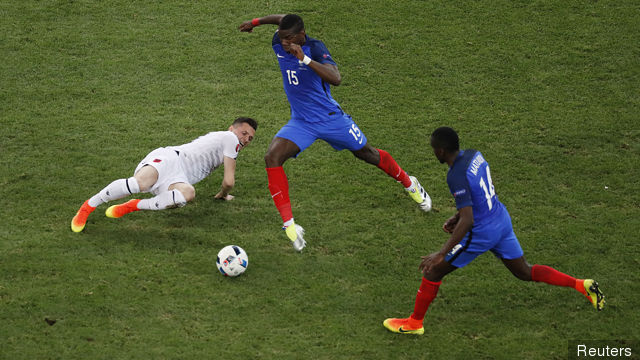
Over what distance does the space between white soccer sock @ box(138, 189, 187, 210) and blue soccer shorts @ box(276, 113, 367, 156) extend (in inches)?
53.4

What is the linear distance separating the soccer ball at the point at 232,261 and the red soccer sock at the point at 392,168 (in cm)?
215

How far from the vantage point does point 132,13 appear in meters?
12.3

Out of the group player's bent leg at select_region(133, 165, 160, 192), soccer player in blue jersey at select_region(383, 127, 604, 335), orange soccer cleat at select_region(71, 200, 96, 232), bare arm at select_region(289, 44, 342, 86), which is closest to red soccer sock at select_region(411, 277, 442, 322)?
soccer player in blue jersey at select_region(383, 127, 604, 335)

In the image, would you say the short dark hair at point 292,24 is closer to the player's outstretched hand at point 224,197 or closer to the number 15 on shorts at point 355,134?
the number 15 on shorts at point 355,134

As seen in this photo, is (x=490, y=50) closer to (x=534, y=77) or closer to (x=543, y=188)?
(x=534, y=77)

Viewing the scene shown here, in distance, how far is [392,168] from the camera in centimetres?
795

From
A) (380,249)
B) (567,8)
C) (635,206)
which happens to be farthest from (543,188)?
(567,8)

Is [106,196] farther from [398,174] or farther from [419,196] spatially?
[419,196]

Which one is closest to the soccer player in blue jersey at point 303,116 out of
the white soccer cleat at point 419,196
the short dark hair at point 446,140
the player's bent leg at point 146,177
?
the white soccer cleat at point 419,196

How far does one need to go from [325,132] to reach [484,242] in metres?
2.54

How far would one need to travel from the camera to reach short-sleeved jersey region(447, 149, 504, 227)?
548cm

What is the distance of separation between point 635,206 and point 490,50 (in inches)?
172

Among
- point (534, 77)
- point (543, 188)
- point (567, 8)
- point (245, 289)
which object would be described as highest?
point (567, 8)

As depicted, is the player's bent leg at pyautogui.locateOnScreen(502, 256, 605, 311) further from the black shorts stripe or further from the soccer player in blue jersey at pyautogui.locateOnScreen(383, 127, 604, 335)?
the black shorts stripe
